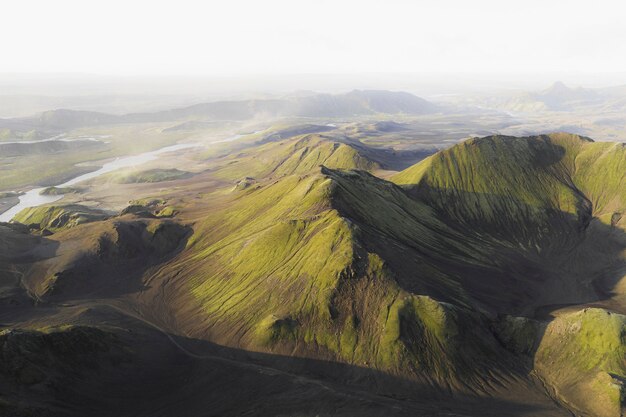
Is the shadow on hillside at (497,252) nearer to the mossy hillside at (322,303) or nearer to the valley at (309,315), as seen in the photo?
the valley at (309,315)

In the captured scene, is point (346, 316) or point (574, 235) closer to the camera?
point (346, 316)

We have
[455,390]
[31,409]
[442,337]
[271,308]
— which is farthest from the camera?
[271,308]

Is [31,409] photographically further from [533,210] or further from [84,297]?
[533,210]

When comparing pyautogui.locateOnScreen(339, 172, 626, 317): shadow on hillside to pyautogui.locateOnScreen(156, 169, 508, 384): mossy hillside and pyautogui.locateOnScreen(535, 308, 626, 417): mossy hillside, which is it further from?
pyautogui.locateOnScreen(535, 308, 626, 417): mossy hillside

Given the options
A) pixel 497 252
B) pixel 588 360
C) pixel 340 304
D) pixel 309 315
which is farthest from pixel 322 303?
pixel 497 252

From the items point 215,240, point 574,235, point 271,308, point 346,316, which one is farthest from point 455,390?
point 574,235

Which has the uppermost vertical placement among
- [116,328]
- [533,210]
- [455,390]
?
[533,210]

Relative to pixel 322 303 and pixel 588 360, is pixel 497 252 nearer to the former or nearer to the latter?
pixel 588 360

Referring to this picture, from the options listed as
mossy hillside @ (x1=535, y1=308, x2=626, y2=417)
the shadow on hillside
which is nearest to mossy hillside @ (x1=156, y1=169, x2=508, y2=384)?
the shadow on hillside

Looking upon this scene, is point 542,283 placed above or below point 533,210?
below
